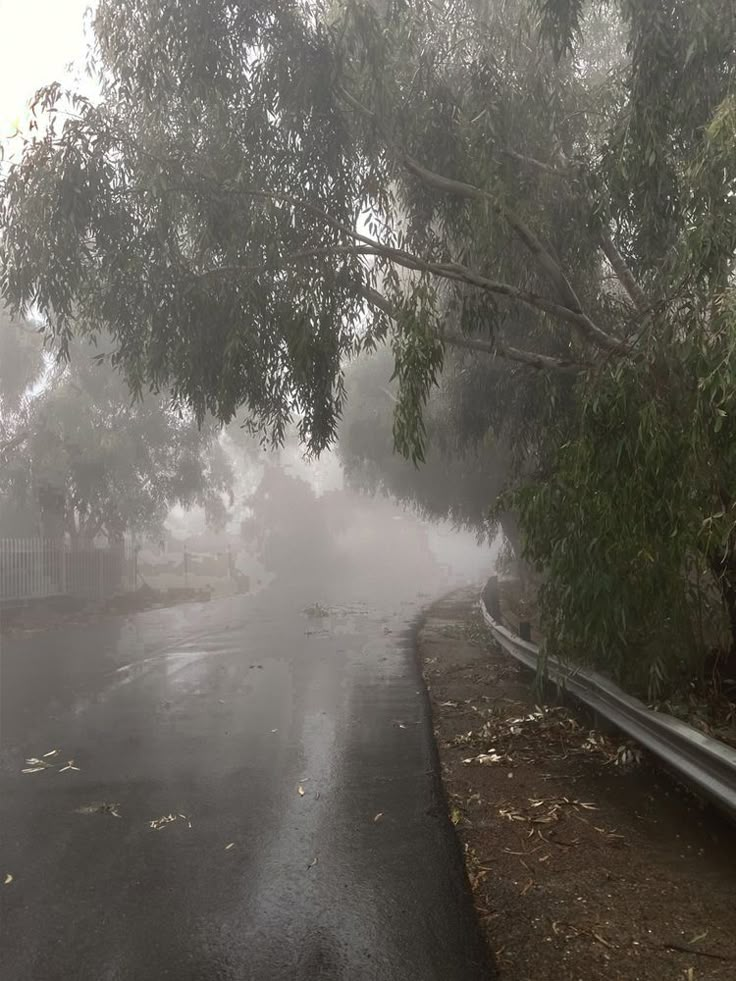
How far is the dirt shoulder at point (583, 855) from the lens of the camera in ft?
12.3

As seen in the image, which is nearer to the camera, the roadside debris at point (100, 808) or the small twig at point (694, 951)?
the small twig at point (694, 951)

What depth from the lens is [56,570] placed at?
75.3 ft

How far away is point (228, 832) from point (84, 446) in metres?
19.5

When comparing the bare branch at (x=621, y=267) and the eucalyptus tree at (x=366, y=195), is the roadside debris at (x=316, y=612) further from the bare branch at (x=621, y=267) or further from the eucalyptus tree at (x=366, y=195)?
the bare branch at (x=621, y=267)

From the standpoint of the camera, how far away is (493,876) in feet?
15.5

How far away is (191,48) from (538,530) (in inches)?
255

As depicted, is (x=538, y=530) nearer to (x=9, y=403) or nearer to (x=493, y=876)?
(x=493, y=876)

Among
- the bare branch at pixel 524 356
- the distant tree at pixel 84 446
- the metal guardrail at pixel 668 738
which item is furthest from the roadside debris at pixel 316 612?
the metal guardrail at pixel 668 738

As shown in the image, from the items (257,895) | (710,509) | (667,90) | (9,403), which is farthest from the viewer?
(9,403)

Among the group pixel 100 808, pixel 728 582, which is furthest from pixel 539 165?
pixel 100 808

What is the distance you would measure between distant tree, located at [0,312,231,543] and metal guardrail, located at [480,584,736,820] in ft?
55.4

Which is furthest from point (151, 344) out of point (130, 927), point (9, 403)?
point (9, 403)

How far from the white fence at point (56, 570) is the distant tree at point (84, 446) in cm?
96

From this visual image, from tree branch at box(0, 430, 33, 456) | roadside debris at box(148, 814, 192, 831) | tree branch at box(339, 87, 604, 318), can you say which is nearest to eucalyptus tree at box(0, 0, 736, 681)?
tree branch at box(339, 87, 604, 318)
